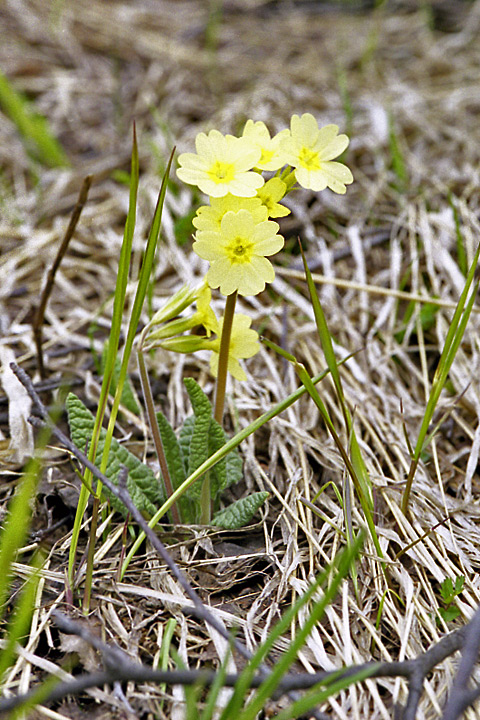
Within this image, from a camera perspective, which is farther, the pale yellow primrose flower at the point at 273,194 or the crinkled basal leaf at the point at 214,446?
the crinkled basal leaf at the point at 214,446

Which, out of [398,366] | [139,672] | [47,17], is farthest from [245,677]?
[47,17]

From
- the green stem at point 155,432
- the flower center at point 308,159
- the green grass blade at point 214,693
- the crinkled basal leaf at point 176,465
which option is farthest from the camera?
the crinkled basal leaf at point 176,465

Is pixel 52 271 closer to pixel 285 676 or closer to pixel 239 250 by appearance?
pixel 239 250

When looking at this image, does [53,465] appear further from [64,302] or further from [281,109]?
[281,109]

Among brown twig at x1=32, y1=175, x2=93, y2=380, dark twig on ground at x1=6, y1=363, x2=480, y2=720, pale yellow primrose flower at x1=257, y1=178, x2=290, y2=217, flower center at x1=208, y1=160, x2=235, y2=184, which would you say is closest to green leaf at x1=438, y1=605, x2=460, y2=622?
dark twig on ground at x1=6, y1=363, x2=480, y2=720

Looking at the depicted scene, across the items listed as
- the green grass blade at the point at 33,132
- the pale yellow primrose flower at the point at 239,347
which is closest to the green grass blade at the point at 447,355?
the pale yellow primrose flower at the point at 239,347

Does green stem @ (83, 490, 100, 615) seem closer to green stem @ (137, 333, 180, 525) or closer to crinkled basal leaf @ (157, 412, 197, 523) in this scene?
green stem @ (137, 333, 180, 525)

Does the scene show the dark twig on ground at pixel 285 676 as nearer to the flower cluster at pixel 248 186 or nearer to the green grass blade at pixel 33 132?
the flower cluster at pixel 248 186
